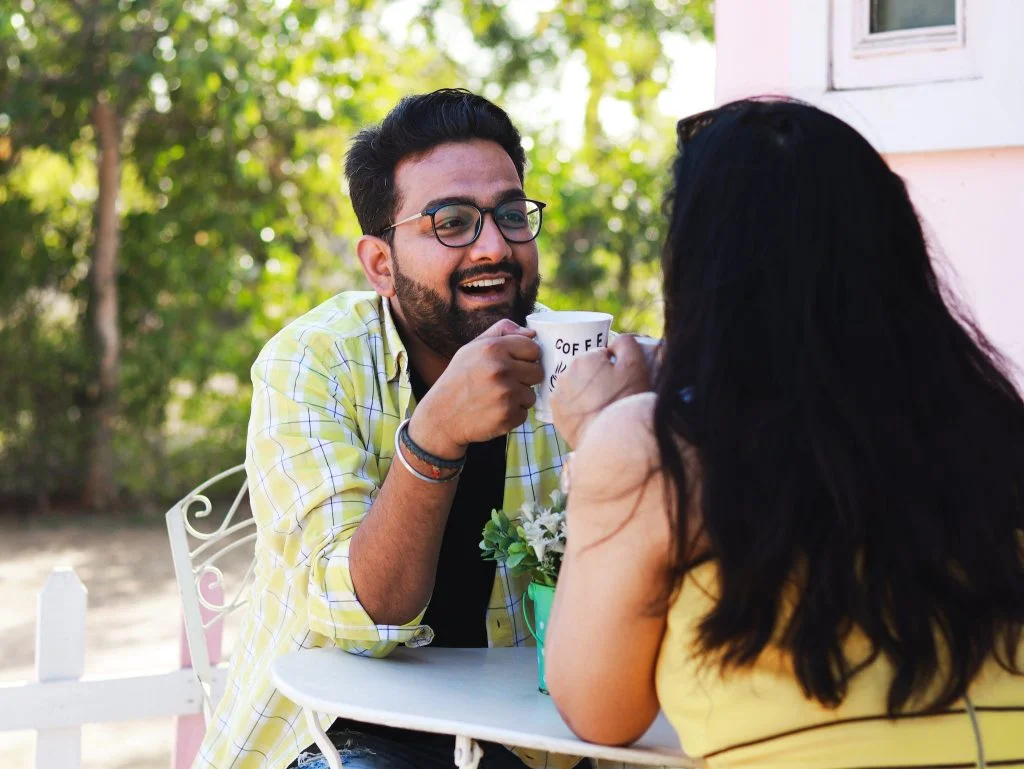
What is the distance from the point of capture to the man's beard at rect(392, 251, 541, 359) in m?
2.28

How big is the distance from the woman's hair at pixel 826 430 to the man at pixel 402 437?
0.48 m

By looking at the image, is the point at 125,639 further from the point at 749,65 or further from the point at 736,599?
the point at 736,599

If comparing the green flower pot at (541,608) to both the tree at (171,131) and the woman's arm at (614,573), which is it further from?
the tree at (171,131)

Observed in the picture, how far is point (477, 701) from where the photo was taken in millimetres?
1725

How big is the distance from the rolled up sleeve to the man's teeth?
29cm

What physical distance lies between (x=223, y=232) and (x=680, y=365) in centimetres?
731

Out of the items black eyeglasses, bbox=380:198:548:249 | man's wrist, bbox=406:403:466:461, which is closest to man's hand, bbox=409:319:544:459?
man's wrist, bbox=406:403:466:461

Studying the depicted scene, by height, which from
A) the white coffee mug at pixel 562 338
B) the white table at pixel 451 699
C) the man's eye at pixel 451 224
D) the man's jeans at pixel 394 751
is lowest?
the man's jeans at pixel 394 751

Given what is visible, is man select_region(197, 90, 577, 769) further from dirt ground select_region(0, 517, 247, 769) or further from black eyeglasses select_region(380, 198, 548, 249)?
dirt ground select_region(0, 517, 247, 769)

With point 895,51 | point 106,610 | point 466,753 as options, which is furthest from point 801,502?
point 106,610

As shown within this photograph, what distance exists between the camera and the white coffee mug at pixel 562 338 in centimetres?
175

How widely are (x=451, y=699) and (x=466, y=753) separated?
4.2 inches

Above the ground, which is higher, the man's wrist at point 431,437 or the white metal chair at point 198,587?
the man's wrist at point 431,437

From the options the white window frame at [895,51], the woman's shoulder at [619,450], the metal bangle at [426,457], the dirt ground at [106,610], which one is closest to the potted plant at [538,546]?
the metal bangle at [426,457]
